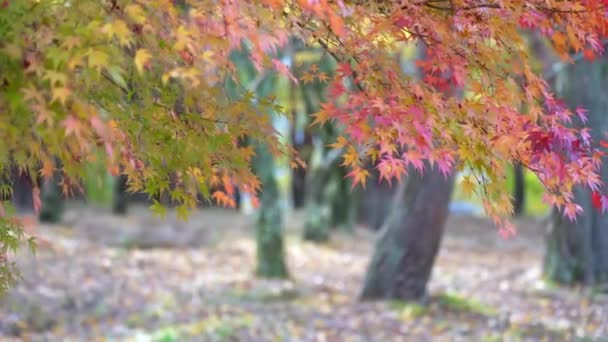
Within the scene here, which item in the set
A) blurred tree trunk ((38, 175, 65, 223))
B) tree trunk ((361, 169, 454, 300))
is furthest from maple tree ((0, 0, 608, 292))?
blurred tree trunk ((38, 175, 65, 223))

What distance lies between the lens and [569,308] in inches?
369

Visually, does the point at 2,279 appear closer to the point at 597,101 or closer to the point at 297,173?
the point at 597,101

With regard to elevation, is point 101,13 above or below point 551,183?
above

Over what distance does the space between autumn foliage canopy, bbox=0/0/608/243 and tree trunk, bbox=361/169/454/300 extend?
16.9 ft

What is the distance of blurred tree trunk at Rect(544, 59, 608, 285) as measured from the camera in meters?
10.0

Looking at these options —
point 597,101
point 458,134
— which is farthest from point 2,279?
point 597,101

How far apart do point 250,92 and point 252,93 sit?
0.03m

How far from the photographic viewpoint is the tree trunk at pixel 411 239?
31.9 ft

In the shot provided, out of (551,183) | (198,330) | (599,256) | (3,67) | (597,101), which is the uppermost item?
(597,101)

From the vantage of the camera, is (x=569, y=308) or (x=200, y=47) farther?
(x=569, y=308)

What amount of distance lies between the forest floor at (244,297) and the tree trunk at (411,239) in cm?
28

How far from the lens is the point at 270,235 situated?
1206 cm

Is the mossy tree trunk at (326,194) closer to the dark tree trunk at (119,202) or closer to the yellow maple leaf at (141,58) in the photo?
the dark tree trunk at (119,202)

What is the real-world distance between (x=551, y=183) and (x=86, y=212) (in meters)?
17.2
